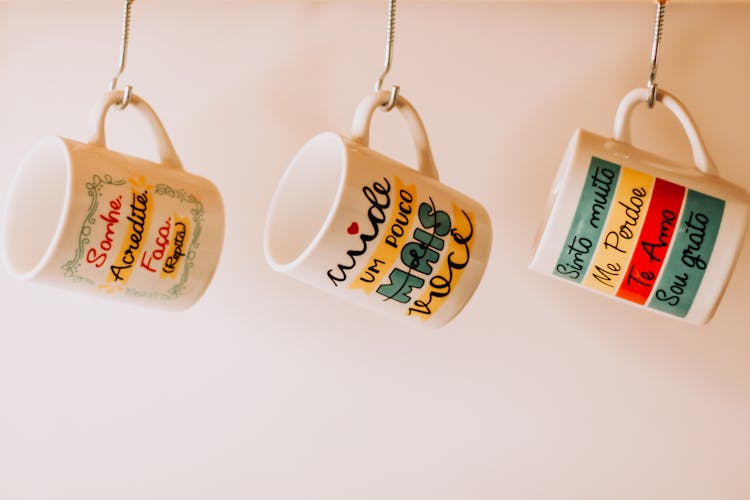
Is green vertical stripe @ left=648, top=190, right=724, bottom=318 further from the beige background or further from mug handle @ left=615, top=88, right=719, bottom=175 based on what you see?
the beige background

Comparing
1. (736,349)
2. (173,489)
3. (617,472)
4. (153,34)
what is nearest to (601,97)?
(736,349)

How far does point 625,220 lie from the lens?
770 millimetres

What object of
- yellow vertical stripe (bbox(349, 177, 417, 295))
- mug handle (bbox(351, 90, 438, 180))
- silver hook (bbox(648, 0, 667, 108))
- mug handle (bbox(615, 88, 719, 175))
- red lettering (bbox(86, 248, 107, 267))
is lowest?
red lettering (bbox(86, 248, 107, 267))

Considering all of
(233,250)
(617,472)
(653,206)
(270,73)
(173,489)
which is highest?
(270,73)

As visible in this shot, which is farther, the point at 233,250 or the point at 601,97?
the point at 233,250

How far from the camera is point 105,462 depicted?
1.12m

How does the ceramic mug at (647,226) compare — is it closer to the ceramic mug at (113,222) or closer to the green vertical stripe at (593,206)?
the green vertical stripe at (593,206)

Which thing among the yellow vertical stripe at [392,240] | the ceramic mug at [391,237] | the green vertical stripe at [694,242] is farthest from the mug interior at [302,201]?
the green vertical stripe at [694,242]

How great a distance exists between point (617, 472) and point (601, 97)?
40 centimetres

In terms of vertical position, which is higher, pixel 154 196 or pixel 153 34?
pixel 153 34

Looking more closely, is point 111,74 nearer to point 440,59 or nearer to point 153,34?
point 153,34

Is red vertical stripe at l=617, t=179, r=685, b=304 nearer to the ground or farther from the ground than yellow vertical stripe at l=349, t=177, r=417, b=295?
farther from the ground

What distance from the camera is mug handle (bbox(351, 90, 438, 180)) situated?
84cm

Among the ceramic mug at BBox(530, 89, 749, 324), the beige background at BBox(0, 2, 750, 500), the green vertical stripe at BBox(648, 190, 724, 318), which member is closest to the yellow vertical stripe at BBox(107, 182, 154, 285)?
the beige background at BBox(0, 2, 750, 500)
